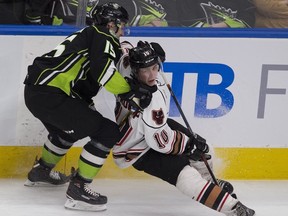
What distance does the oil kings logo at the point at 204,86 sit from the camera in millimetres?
4809

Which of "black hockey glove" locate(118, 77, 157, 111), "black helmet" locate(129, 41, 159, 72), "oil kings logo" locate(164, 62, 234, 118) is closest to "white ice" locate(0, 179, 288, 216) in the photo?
"oil kings logo" locate(164, 62, 234, 118)

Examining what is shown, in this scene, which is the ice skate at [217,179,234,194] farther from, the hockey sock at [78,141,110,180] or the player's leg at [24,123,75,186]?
the player's leg at [24,123,75,186]

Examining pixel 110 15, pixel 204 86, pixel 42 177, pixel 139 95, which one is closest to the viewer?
pixel 139 95

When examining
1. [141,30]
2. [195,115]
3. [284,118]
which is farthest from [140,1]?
[284,118]

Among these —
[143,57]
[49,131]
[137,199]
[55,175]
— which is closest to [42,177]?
[55,175]

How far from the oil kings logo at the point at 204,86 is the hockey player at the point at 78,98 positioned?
1.98 feet

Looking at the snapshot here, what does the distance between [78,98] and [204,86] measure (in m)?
0.77

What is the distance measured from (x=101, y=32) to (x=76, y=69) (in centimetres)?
23

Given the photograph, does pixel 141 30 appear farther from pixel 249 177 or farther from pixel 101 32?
pixel 249 177

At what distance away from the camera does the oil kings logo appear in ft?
15.8

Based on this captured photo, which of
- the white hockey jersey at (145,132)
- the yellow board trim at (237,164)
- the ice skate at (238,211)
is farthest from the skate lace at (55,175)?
the ice skate at (238,211)

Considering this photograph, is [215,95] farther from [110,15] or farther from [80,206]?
[80,206]

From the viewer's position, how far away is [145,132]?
13.8 feet

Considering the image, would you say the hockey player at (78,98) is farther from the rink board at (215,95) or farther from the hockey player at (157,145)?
the rink board at (215,95)
